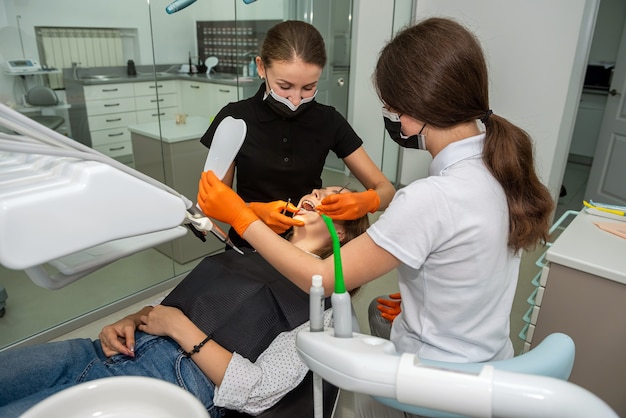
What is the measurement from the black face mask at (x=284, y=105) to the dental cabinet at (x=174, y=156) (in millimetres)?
1254

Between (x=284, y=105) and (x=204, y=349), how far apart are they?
846 millimetres

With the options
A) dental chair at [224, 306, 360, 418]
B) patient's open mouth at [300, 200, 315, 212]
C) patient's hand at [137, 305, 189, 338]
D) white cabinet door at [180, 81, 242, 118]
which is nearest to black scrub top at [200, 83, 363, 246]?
patient's open mouth at [300, 200, 315, 212]

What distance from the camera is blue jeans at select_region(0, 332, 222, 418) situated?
1.05m

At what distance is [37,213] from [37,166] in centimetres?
13

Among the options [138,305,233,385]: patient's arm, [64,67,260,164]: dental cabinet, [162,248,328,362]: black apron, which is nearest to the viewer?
[138,305,233,385]: patient's arm

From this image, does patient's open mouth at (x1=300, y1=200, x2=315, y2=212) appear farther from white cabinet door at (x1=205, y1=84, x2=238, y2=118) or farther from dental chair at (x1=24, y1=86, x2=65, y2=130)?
white cabinet door at (x1=205, y1=84, x2=238, y2=118)

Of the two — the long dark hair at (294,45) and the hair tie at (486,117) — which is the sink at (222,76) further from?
the hair tie at (486,117)

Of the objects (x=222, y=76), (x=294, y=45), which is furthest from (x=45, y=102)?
(x=294, y=45)

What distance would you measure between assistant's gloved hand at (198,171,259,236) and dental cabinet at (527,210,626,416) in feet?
3.15

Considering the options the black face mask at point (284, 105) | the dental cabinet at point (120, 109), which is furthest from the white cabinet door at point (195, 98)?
the black face mask at point (284, 105)

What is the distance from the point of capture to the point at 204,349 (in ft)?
3.73

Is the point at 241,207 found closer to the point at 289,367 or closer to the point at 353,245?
the point at 353,245

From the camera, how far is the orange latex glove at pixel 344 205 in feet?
4.56

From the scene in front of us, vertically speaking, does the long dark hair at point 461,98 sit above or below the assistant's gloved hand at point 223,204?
above
